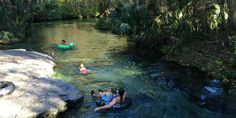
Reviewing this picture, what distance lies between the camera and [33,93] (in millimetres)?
12742

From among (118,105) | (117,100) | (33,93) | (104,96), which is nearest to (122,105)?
(118,105)

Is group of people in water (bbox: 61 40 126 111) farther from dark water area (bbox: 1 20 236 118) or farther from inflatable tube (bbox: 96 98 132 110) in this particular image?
dark water area (bbox: 1 20 236 118)

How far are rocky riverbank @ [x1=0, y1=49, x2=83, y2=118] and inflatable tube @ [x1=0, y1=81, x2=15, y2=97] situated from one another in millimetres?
115

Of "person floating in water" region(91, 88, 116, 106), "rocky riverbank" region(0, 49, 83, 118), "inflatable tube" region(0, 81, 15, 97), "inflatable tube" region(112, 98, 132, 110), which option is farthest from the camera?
"person floating in water" region(91, 88, 116, 106)

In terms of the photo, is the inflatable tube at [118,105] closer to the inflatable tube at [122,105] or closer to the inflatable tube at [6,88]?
the inflatable tube at [122,105]

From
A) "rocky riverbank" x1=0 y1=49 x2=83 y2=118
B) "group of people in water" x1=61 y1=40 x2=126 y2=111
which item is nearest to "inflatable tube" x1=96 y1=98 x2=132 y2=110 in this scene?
"group of people in water" x1=61 y1=40 x2=126 y2=111

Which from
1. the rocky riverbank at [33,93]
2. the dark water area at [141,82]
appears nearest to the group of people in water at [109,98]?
the dark water area at [141,82]

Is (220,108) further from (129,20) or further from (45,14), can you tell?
(45,14)

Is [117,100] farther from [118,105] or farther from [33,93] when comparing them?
[33,93]

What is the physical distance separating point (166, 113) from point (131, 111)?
1.24m

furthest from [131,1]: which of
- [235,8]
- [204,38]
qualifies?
[235,8]

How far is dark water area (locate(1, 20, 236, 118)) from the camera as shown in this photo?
42.2 feet

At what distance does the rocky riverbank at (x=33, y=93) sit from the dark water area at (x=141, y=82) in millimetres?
560

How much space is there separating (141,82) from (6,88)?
631 centimetres
